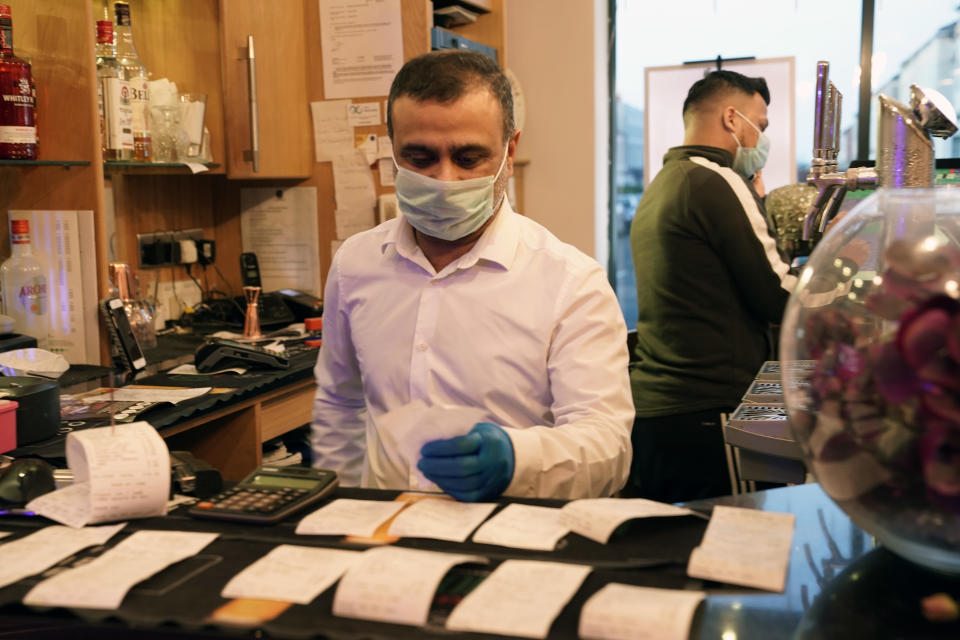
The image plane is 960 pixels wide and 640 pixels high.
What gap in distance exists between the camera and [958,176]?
2893 millimetres

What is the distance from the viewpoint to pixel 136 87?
2.68 metres

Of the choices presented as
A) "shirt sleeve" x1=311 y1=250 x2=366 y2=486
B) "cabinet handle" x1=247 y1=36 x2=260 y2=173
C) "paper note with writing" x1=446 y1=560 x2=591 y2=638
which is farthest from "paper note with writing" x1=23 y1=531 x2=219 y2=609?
"cabinet handle" x1=247 y1=36 x2=260 y2=173

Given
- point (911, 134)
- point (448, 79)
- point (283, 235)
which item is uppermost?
point (448, 79)

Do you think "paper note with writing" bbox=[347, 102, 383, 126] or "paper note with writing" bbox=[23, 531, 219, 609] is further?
"paper note with writing" bbox=[347, 102, 383, 126]

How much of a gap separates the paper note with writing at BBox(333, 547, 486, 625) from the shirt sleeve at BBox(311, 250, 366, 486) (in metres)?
0.91

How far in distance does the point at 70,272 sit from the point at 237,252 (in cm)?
115

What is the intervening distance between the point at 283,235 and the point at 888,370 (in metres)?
2.89

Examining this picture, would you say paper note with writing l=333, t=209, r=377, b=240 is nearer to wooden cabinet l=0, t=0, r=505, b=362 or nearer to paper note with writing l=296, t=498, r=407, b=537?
wooden cabinet l=0, t=0, r=505, b=362

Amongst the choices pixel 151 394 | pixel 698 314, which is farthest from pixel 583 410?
pixel 698 314

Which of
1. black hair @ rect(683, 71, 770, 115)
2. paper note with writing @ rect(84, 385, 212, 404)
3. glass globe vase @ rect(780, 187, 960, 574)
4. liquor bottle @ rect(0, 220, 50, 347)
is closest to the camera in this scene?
glass globe vase @ rect(780, 187, 960, 574)

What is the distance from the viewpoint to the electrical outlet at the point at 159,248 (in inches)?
122

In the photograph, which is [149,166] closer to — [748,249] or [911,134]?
[748,249]

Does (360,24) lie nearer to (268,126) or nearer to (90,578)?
(268,126)

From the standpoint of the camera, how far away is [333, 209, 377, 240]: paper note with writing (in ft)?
10.8
